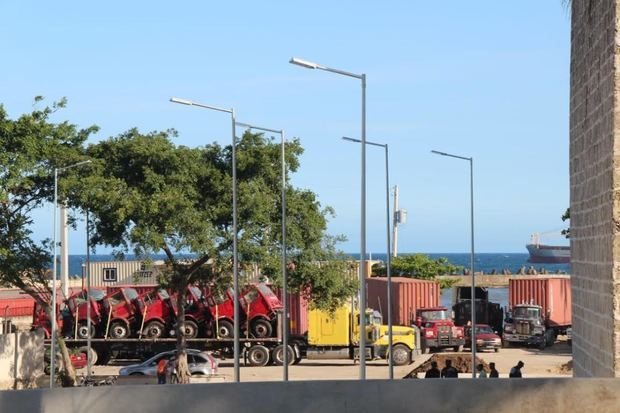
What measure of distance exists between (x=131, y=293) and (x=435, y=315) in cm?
1338

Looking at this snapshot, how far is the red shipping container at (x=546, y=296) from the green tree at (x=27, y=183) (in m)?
26.3

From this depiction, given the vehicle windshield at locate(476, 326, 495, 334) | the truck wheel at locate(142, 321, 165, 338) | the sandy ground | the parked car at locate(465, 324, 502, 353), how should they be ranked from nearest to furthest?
1. the sandy ground
2. the truck wheel at locate(142, 321, 165, 338)
3. the parked car at locate(465, 324, 502, 353)
4. the vehicle windshield at locate(476, 326, 495, 334)

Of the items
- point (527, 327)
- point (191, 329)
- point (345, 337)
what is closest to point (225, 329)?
point (191, 329)

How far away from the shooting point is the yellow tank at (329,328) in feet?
164

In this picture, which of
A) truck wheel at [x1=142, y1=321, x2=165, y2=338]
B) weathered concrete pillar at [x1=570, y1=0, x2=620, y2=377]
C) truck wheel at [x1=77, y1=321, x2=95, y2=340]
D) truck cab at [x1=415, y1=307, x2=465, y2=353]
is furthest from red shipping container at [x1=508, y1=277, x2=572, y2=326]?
weathered concrete pillar at [x1=570, y1=0, x2=620, y2=377]

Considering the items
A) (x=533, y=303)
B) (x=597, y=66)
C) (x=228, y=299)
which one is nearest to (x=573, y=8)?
(x=597, y=66)

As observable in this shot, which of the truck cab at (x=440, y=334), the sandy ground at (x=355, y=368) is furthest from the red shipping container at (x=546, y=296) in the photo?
the truck cab at (x=440, y=334)

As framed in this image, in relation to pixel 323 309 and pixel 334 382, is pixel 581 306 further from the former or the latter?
pixel 323 309

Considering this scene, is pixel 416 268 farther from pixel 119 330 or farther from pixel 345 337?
A: pixel 119 330

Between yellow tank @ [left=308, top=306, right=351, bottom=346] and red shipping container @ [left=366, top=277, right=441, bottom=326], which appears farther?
red shipping container @ [left=366, top=277, right=441, bottom=326]

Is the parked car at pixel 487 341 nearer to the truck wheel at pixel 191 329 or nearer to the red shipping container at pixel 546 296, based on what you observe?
the red shipping container at pixel 546 296

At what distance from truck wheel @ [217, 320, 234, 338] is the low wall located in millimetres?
39066

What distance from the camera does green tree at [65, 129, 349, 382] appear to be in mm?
42344

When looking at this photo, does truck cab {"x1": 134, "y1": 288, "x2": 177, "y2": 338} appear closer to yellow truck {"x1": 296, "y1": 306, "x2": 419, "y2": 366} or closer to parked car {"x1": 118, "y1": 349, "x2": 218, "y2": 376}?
yellow truck {"x1": 296, "y1": 306, "x2": 419, "y2": 366}
